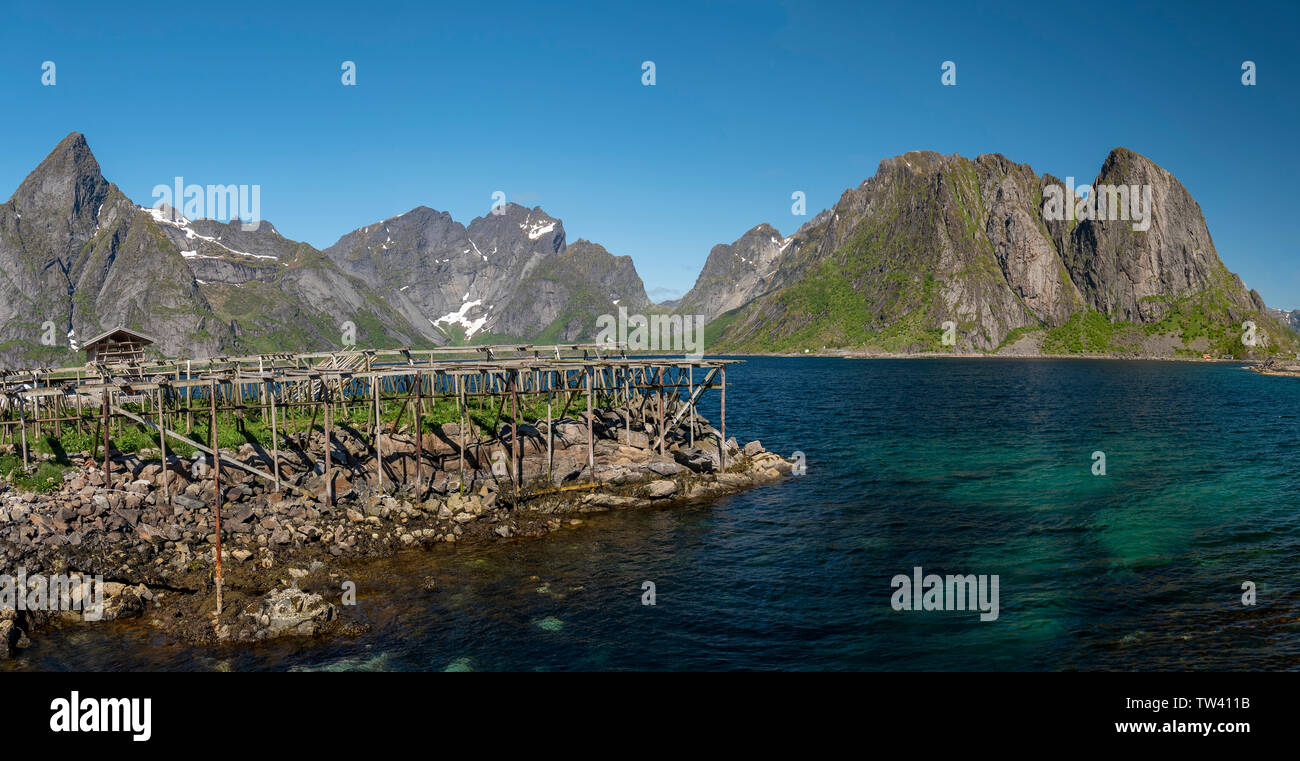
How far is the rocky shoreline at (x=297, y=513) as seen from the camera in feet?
84.2

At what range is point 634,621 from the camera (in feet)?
85.4

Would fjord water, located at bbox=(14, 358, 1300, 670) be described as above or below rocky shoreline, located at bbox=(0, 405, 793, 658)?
below

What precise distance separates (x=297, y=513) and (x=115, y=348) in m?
37.5

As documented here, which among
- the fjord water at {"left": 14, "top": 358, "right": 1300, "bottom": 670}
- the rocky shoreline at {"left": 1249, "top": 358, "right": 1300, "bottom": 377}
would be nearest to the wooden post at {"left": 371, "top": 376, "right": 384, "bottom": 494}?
the fjord water at {"left": 14, "top": 358, "right": 1300, "bottom": 670}

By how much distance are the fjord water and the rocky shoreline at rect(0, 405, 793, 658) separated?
141 cm

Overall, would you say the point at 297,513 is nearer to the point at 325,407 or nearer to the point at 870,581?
the point at 325,407

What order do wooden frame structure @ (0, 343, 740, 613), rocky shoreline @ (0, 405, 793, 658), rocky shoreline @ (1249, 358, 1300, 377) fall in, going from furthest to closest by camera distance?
rocky shoreline @ (1249, 358, 1300, 377) → wooden frame structure @ (0, 343, 740, 613) → rocky shoreline @ (0, 405, 793, 658)

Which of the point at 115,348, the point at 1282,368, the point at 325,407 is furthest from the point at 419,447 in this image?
the point at 1282,368

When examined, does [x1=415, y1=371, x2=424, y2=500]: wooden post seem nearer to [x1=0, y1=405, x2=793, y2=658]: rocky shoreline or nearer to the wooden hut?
[x1=0, y1=405, x2=793, y2=658]: rocky shoreline

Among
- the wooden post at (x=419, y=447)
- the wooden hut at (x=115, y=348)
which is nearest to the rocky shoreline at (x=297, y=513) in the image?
the wooden post at (x=419, y=447)

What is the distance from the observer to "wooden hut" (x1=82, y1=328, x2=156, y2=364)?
5850 cm
